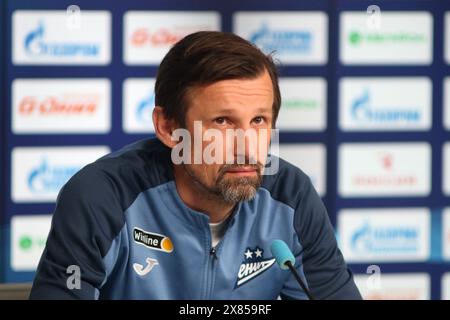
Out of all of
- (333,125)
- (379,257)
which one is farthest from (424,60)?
(379,257)

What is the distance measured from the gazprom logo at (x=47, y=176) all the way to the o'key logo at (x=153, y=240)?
1640 mm

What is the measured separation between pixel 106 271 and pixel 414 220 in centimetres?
215

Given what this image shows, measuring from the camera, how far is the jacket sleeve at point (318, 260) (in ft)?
4.68

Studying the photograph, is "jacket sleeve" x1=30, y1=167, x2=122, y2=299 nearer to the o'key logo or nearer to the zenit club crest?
the o'key logo

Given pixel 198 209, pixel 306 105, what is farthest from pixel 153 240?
pixel 306 105

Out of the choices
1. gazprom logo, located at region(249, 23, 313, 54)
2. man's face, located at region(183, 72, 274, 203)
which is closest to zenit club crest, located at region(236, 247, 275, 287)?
man's face, located at region(183, 72, 274, 203)

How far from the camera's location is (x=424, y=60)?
318 centimetres

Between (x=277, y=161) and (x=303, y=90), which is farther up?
(x=303, y=90)

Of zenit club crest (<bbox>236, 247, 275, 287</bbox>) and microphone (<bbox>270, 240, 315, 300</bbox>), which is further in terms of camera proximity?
zenit club crest (<bbox>236, 247, 275, 287</bbox>)

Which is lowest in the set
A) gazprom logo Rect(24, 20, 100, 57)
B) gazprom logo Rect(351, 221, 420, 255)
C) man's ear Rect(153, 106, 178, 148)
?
gazprom logo Rect(351, 221, 420, 255)

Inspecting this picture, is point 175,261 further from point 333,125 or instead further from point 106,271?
point 333,125

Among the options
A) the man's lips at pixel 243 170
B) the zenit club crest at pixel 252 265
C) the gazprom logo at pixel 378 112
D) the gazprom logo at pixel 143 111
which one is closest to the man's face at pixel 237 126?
the man's lips at pixel 243 170

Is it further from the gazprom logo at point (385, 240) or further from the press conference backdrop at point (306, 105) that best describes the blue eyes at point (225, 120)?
the gazprom logo at point (385, 240)

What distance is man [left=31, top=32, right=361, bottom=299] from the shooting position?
129 centimetres
